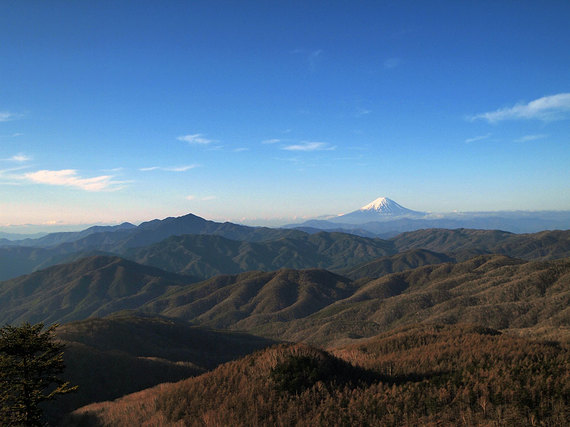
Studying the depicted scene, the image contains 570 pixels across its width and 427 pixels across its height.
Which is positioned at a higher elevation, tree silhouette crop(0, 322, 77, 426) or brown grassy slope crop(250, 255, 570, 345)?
tree silhouette crop(0, 322, 77, 426)

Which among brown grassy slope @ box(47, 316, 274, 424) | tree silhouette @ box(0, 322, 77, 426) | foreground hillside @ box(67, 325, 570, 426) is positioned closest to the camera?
foreground hillside @ box(67, 325, 570, 426)

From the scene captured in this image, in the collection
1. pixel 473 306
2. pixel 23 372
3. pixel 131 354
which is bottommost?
pixel 131 354

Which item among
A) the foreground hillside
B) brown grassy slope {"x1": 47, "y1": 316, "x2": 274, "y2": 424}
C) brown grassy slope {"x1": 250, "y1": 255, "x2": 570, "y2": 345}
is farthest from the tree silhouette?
brown grassy slope {"x1": 250, "y1": 255, "x2": 570, "y2": 345}

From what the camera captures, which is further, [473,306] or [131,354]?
[473,306]

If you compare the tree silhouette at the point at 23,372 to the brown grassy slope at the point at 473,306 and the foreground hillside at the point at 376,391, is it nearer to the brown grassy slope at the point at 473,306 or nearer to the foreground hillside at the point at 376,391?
the foreground hillside at the point at 376,391

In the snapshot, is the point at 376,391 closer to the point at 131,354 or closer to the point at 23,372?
the point at 23,372

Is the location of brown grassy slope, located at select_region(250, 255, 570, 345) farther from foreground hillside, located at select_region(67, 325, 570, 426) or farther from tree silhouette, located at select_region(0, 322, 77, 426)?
tree silhouette, located at select_region(0, 322, 77, 426)

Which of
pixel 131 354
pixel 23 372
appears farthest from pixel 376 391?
pixel 131 354
